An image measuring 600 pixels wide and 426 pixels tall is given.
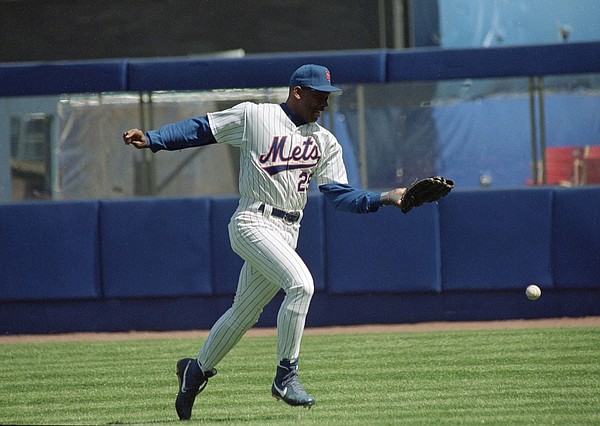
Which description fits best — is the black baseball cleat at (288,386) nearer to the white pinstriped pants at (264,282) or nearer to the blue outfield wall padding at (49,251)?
the white pinstriped pants at (264,282)

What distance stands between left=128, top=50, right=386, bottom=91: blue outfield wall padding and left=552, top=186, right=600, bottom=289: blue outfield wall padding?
2.06 m

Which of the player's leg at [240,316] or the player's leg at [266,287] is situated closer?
the player's leg at [266,287]

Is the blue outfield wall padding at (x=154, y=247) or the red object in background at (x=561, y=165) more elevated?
the red object in background at (x=561, y=165)

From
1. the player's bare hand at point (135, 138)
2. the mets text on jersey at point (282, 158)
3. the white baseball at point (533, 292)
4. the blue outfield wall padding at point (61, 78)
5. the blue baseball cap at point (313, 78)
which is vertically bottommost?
the white baseball at point (533, 292)

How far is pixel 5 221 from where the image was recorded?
Result: 10.8 metres

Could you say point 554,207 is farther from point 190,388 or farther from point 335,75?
point 190,388

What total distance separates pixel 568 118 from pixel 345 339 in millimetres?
3048

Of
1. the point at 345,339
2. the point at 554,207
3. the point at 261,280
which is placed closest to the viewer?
the point at 261,280

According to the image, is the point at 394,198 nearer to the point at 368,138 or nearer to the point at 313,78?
the point at 313,78

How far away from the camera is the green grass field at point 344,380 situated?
5.63 meters

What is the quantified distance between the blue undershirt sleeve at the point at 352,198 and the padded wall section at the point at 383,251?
4785 millimetres

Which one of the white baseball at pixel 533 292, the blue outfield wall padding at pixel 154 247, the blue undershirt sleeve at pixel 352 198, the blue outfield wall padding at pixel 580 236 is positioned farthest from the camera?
the blue outfield wall padding at pixel 154 247

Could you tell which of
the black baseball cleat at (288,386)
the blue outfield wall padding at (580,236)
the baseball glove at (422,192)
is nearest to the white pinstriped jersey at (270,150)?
the baseball glove at (422,192)

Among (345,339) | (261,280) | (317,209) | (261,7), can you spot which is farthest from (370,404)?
(261,7)
